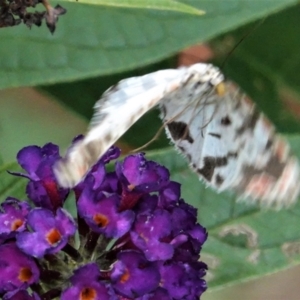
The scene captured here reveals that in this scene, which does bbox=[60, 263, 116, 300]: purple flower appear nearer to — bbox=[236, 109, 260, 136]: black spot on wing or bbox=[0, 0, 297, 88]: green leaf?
bbox=[236, 109, 260, 136]: black spot on wing

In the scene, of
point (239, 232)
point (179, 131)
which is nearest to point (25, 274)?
point (179, 131)

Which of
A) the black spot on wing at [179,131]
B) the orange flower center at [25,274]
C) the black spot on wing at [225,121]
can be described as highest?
the black spot on wing at [225,121]

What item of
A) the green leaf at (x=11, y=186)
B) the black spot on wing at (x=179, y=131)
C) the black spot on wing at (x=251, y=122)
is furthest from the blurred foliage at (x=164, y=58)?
→ the black spot on wing at (x=251, y=122)

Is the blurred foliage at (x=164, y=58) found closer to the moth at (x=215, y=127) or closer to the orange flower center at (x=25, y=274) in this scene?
the moth at (x=215, y=127)

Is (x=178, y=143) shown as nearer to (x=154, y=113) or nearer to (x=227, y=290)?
(x=154, y=113)

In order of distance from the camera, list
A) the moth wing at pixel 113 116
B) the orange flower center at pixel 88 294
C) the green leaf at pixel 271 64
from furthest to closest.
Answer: the green leaf at pixel 271 64
the orange flower center at pixel 88 294
the moth wing at pixel 113 116

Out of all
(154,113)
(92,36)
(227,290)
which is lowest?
(227,290)

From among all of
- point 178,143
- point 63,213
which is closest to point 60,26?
point 178,143
